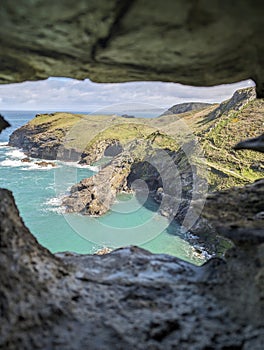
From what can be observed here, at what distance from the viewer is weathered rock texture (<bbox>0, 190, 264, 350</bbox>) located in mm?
5715

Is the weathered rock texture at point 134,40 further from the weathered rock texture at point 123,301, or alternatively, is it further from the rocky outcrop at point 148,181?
the rocky outcrop at point 148,181

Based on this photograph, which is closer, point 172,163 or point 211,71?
point 211,71

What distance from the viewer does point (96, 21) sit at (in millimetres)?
4602

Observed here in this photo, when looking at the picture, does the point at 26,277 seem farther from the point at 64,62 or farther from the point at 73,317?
the point at 64,62

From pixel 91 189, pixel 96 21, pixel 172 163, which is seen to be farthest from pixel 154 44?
pixel 172 163

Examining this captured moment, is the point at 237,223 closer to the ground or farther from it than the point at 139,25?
closer to the ground

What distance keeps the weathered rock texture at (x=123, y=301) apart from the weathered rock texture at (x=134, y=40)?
10.1ft

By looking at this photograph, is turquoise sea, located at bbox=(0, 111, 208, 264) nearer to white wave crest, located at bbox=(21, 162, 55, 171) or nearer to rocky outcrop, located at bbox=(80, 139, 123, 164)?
white wave crest, located at bbox=(21, 162, 55, 171)

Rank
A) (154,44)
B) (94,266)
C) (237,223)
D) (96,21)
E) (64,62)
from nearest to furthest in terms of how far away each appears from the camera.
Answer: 1. (96,21)
2. (154,44)
3. (64,62)
4. (237,223)
5. (94,266)

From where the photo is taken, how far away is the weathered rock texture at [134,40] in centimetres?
421

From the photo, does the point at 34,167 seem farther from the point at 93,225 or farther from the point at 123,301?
the point at 123,301

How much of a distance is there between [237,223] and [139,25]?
446cm

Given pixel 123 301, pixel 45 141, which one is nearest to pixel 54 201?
pixel 45 141

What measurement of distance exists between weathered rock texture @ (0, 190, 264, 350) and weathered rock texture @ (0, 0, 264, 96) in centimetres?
309
